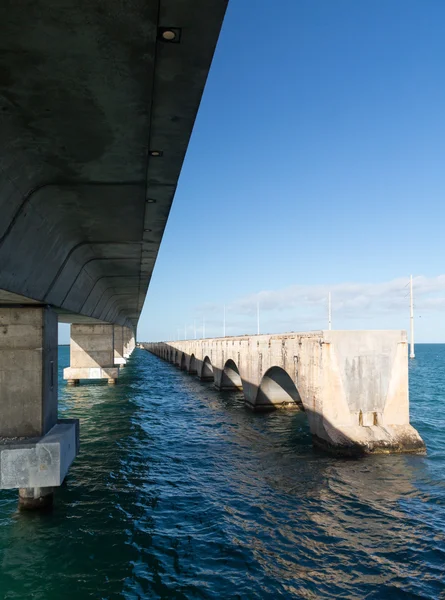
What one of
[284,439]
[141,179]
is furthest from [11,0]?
[284,439]

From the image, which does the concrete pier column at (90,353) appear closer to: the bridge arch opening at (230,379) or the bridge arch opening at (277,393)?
the bridge arch opening at (230,379)

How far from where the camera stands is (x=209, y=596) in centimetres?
912

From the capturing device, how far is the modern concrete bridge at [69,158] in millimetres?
5172

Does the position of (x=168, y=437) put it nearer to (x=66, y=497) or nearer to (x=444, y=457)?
(x=66, y=497)

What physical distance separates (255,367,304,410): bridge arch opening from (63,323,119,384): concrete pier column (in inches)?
752

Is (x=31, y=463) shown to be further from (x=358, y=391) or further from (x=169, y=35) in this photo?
(x=358, y=391)

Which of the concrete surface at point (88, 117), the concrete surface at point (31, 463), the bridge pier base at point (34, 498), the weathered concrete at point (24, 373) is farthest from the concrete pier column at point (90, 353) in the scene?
the concrete surface at point (88, 117)

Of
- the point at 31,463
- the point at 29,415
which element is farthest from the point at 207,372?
the point at 31,463

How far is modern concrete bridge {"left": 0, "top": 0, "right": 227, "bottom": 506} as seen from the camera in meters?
5.17

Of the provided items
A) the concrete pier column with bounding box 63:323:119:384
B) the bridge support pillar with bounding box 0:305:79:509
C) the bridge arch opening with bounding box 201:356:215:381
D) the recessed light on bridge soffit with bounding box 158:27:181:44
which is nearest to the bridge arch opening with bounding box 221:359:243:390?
the bridge arch opening with bounding box 201:356:215:381

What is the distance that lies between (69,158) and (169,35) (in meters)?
3.81

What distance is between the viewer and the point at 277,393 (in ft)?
94.1

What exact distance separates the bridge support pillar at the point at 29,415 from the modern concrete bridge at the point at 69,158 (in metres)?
0.03

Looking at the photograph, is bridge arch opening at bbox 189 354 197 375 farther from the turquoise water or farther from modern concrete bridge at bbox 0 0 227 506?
modern concrete bridge at bbox 0 0 227 506
